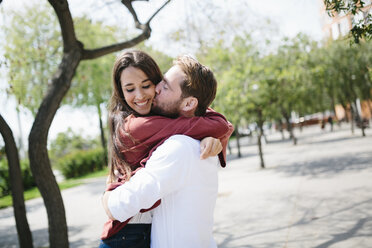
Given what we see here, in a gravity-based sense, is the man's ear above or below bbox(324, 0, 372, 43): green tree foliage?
below

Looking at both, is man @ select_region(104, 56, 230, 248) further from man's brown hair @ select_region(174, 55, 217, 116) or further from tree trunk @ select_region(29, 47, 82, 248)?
tree trunk @ select_region(29, 47, 82, 248)

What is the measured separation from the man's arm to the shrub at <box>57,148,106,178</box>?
24110mm

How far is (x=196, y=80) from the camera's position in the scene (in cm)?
171

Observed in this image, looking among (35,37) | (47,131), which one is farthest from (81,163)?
(47,131)

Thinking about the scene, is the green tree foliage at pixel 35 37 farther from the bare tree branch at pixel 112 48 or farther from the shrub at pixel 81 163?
the shrub at pixel 81 163

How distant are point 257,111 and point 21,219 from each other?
10.8m

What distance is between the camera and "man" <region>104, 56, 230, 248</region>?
1.48 meters

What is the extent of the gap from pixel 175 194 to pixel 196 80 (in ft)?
1.82

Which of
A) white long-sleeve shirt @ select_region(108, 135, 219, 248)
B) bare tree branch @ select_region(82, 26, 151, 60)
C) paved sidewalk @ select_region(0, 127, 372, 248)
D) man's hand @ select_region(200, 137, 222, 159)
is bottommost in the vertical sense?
paved sidewalk @ select_region(0, 127, 372, 248)

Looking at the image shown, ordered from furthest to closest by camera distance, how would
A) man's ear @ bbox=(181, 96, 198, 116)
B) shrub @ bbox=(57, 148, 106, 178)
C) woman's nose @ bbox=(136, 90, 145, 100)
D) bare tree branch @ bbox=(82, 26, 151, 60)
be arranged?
shrub @ bbox=(57, 148, 106, 178) < bare tree branch @ bbox=(82, 26, 151, 60) < woman's nose @ bbox=(136, 90, 145, 100) < man's ear @ bbox=(181, 96, 198, 116)

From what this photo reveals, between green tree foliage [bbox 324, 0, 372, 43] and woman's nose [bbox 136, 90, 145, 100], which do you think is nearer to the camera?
woman's nose [bbox 136, 90, 145, 100]

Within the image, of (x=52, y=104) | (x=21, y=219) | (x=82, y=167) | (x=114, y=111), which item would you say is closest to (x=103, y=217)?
(x=21, y=219)

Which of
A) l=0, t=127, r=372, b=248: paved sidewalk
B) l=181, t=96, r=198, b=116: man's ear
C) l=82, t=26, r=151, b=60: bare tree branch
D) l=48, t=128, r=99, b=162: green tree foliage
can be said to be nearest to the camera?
l=181, t=96, r=198, b=116: man's ear

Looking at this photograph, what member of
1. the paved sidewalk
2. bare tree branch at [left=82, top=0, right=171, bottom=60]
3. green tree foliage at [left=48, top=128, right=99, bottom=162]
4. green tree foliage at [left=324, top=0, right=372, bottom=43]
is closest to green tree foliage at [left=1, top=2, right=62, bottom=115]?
the paved sidewalk
